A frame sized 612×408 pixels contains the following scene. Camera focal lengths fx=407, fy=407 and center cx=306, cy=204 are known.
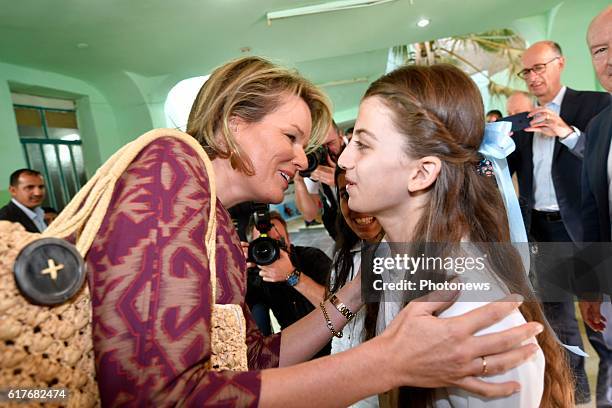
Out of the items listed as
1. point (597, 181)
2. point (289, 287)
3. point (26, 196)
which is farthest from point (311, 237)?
point (597, 181)

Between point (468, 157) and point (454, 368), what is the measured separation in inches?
21.2

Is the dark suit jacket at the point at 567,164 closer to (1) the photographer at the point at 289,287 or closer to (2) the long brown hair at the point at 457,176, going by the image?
(1) the photographer at the point at 289,287

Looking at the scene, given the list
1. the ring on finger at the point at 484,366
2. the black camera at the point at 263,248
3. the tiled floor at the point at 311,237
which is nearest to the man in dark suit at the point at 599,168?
the tiled floor at the point at 311,237

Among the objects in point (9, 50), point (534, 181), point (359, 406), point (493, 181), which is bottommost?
point (359, 406)

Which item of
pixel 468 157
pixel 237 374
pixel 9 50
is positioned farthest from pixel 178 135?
pixel 9 50

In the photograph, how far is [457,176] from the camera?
0.96 m

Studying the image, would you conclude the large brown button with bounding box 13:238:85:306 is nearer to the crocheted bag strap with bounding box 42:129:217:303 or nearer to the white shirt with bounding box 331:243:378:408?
the crocheted bag strap with bounding box 42:129:217:303

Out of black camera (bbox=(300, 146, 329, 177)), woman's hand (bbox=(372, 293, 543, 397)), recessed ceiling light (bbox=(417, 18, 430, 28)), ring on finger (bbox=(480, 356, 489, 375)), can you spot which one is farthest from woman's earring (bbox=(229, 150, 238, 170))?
recessed ceiling light (bbox=(417, 18, 430, 28))

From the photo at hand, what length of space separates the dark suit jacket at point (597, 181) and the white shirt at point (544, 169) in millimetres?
723

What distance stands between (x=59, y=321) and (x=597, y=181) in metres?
1.96

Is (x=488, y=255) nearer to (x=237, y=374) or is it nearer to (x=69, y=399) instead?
(x=237, y=374)

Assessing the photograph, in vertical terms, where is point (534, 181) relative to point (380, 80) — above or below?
below

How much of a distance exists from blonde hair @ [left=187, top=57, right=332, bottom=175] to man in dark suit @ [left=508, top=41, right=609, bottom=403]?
1822mm

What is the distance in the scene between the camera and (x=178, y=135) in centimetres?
66
